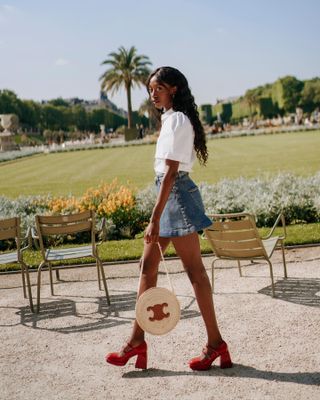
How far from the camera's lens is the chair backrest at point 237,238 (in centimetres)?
546

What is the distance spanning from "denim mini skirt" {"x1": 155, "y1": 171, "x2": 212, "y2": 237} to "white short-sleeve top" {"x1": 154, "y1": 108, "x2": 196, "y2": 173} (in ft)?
0.50

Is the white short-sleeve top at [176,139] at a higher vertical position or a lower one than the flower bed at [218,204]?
higher

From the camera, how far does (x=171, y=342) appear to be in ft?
14.2

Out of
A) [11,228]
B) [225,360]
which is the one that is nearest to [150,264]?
[225,360]

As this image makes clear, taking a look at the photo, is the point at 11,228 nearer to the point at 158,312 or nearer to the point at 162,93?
the point at 158,312

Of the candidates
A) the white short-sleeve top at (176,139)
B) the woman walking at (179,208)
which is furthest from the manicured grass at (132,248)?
the white short-sleeve top at (176,139)

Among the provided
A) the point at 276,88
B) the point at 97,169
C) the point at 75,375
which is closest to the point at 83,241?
the point at 75,375

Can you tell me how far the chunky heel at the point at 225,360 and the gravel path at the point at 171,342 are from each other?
0.16 feet

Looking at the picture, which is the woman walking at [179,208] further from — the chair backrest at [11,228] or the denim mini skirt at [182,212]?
the chair backrest at [11,228]

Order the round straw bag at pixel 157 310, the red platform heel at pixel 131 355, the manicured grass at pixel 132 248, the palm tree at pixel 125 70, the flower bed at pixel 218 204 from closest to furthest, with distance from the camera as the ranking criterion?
the round straw bag at pixel 157 310 → the red platform heel at pixel 131 355 → the manicured grass at pixel 132 248 → the flower bed at pixel 218 204 → the palm tree at pixel 125 70

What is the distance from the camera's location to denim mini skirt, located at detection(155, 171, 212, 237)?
3.61m

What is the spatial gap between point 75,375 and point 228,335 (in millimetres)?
1243

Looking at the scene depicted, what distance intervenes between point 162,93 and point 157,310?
1.40 meters

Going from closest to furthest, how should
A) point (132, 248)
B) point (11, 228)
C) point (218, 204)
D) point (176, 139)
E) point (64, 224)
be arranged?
point (176, 139) < point (11, 228) < point (64, 224) < point (132, 248) < point (218, 204)
